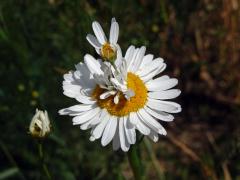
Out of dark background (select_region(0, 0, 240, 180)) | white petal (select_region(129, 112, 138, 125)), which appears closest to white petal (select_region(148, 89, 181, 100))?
white petal (select_region(129, 112, 138, 125))

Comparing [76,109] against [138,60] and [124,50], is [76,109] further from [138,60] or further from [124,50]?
[124,50]

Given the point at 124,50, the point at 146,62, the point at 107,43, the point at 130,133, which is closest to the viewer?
the point at 130,133

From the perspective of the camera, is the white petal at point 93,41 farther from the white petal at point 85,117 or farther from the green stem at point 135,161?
the green stem at point 135,161

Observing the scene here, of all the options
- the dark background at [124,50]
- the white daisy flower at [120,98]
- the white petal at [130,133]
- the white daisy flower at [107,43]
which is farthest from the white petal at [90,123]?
the dark background at [124,50]

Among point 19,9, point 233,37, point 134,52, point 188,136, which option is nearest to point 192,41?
point 233,37

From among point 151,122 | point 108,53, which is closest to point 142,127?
point 151,122

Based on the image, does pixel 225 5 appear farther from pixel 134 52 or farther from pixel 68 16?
pixel 134 52

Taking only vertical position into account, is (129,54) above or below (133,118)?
above

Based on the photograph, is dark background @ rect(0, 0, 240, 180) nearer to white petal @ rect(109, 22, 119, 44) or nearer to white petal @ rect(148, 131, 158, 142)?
white petal @ rect(109, 22, 119, 44)
